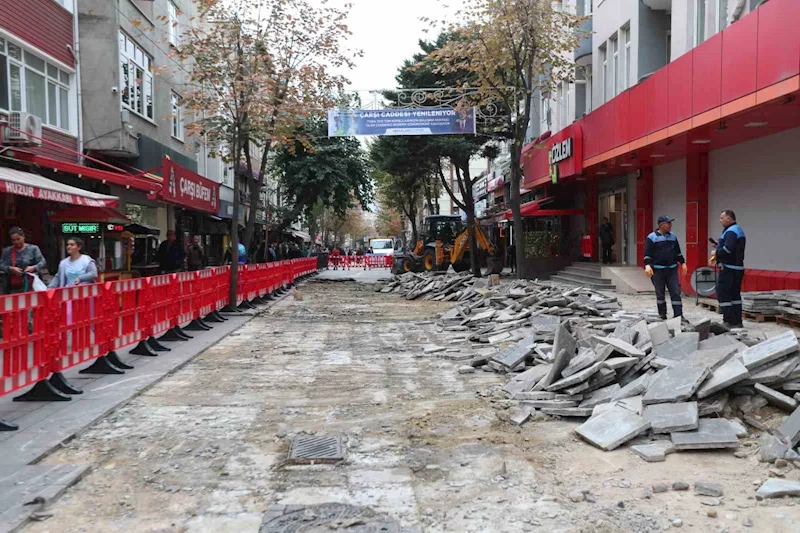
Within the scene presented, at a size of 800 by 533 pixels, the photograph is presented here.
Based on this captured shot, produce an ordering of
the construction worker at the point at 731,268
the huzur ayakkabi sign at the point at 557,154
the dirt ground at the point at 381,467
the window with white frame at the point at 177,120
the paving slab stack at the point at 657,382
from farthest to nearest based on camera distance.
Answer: the window with white frame at the point at 177,120, the huzur ayakkabi sign at the point at 557,154, the construction worker at the point at 731,268, the paving slab stack at the point at 657,382, the dirt ground at the point at 381,467

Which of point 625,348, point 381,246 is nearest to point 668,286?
point 625,348

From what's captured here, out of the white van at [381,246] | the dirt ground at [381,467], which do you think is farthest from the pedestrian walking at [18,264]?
the white van at [381,246]

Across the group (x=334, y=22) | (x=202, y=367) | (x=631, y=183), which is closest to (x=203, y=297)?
(x=202, y=367)

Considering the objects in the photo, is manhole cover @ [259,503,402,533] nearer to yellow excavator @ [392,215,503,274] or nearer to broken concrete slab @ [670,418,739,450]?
broken concrete slab @ [670,418,739,450]

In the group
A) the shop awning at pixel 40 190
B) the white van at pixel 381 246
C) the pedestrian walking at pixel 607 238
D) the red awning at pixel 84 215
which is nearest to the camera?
the shop awning at pixel 40 190

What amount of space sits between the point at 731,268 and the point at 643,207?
1072 centimetres

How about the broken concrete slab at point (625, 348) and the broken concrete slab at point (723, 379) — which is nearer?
the broken concrete slab at point (723, 379)

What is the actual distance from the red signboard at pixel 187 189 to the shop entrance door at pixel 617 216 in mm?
13676

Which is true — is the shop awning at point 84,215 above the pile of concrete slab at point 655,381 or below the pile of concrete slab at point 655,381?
above

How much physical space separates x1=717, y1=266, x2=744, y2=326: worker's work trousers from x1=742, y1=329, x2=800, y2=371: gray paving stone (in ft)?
10.9

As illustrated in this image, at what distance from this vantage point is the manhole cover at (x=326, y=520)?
3836mm

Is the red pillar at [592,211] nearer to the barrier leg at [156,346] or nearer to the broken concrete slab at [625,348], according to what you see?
the broken concrete slab at [625,348]

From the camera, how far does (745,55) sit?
35.3 feet

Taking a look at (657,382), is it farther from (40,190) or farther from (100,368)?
(40,190)
